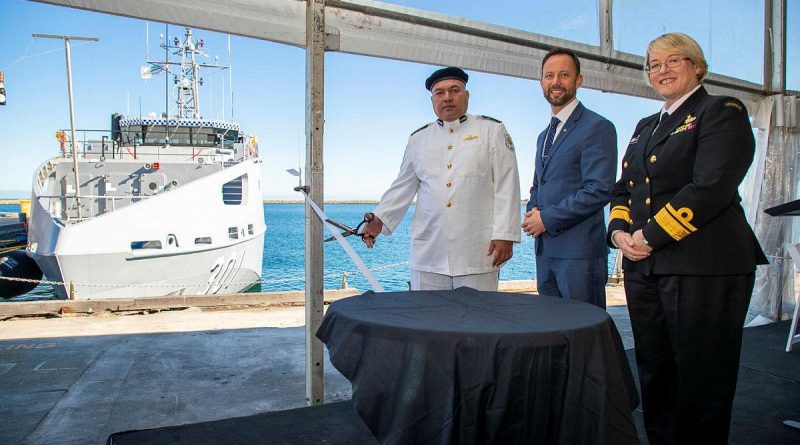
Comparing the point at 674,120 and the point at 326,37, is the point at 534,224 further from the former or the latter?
the point at 326,37

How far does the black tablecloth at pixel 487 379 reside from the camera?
1081 mm

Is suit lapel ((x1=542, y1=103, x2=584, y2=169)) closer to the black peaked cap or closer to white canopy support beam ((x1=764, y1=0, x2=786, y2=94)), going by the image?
the black peaked cap

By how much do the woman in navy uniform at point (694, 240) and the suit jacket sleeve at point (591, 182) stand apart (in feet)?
0.49

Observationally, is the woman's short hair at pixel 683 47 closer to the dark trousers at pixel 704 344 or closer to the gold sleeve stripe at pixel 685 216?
the gold sleeve stripe at pixel 685 216

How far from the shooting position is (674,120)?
1.73 metres

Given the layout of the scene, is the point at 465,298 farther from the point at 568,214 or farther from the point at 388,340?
the point at 568,214

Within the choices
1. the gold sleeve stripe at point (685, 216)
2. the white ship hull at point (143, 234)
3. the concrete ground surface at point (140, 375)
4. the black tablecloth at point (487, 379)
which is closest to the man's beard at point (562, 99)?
the gold sleeve stripe at point (685, 216)

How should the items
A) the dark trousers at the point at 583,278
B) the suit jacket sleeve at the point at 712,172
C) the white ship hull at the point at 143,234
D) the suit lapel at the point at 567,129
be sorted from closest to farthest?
1. the suit jacket sleeve at the point at 712,172
2. the dark trousers at the point at 583,278
3. the suit lapel at the point at 567,129
4. the white ship hull at the point at 143,234

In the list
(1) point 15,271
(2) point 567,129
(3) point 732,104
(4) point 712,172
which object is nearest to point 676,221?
(4) point 712,172

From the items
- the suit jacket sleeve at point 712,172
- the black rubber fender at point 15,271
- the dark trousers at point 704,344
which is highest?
the suit jacket sleeve at point 712,172

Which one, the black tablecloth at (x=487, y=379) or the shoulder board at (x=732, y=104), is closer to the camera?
the black tablecloth at (x=487, y=379)

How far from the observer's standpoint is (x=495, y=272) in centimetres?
221

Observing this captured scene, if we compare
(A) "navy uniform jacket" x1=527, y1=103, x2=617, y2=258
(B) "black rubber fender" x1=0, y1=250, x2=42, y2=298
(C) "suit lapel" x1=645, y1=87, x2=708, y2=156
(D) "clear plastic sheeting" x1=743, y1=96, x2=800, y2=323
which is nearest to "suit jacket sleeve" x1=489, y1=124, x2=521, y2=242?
(A) "navy uniform jacket" x1=527, y1=103, x2=617, y2=258

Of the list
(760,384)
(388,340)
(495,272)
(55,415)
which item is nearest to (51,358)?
(55,415)
